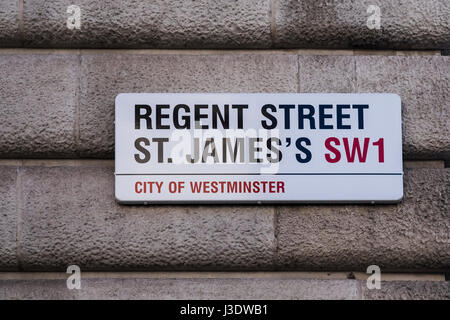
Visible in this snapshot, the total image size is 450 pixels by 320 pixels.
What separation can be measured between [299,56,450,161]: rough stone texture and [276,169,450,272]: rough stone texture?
38 cm

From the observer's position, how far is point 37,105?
15.8ft

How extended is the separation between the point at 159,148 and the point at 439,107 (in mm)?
1813

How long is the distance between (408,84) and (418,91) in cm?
8

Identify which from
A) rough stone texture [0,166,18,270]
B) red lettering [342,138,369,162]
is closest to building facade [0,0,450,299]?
rough stone texture [0,166,18,270]

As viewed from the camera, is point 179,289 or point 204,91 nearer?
point 179,289

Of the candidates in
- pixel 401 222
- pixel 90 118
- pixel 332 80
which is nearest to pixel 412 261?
pixel 401 222

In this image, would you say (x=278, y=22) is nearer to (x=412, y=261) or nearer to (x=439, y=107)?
(x=439, y=107)

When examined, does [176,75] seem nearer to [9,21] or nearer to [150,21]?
[150,21]

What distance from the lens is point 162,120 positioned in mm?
4738

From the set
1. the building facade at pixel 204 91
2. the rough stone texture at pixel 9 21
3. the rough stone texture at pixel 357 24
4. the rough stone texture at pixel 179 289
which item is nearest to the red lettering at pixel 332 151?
the building facade at pixel 204 91

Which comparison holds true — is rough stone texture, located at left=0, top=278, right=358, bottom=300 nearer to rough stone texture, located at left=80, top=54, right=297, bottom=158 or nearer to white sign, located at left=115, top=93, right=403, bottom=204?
white sign, located at left=115, top=93, right=403, bottom=204

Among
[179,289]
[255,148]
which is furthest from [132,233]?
[255,148]

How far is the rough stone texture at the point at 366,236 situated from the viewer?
474cm

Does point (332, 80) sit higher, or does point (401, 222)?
point (332, 80)
